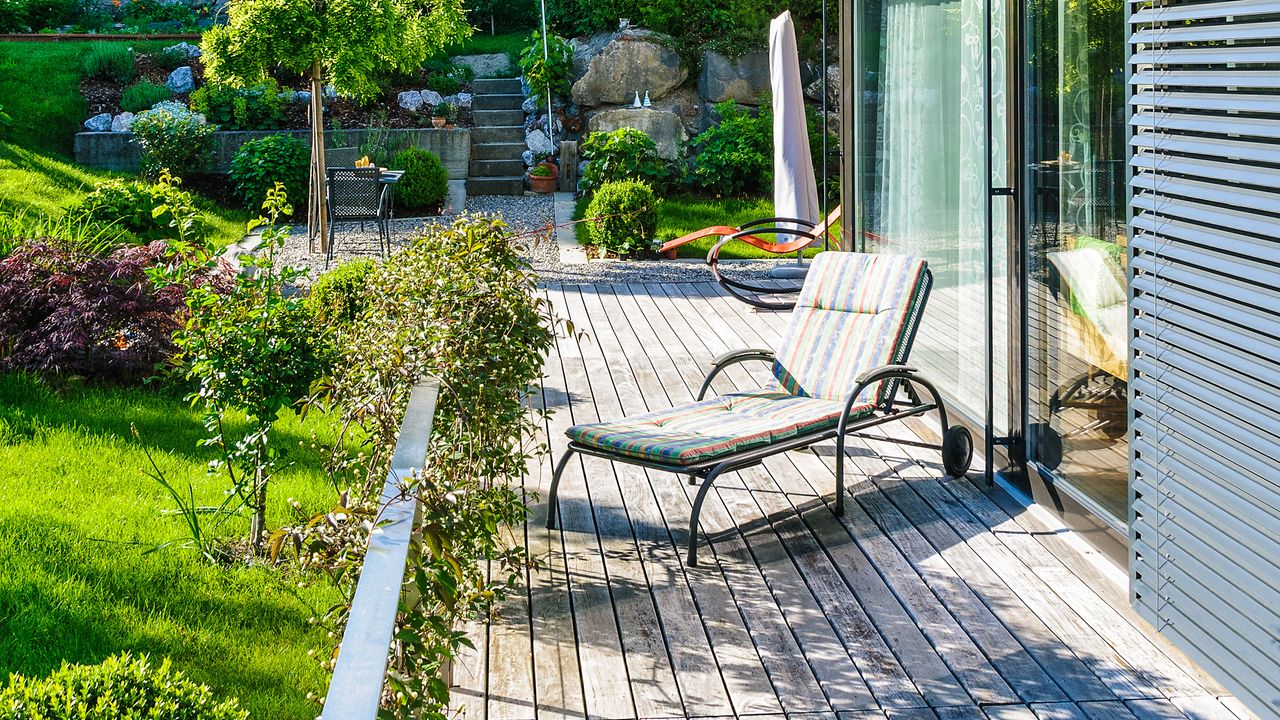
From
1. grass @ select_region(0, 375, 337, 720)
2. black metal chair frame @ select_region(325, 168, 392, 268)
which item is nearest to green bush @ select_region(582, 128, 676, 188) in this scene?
black metal chair frame @ select_region(325, 168, 392, 268)

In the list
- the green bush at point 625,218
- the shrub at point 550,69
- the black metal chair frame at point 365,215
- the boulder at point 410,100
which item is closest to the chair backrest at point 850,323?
the green bush at point 625,218

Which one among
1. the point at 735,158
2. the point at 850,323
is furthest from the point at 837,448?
the point at 735,158

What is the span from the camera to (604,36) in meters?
15.0

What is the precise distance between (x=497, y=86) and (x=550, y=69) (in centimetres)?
146

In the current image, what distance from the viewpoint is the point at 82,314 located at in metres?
5.95

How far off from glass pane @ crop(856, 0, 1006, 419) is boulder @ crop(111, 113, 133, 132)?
409 inches

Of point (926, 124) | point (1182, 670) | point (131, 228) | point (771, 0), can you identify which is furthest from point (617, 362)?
point (771, 0)

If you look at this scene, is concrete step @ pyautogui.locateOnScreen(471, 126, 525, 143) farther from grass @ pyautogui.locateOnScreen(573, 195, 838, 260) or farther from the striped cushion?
the striped cushion

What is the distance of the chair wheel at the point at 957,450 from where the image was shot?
4.71m

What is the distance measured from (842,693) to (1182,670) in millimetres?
936

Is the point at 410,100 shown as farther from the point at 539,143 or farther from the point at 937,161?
the point at 937,161

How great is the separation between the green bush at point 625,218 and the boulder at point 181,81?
22.0 ft

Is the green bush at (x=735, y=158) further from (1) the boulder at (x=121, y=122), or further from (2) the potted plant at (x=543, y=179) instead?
(1) the boulder at (x=121, y=122)

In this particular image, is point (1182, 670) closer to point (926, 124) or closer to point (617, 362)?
point (926, 124)
